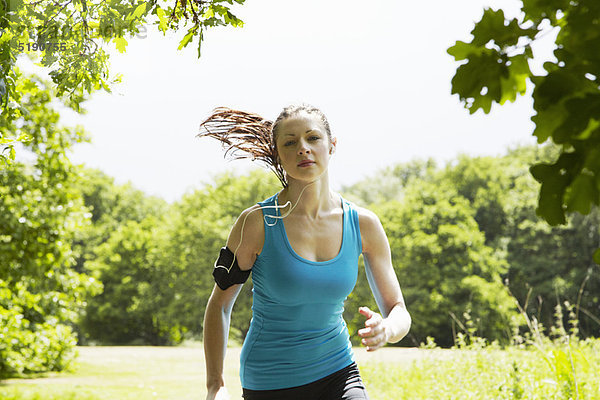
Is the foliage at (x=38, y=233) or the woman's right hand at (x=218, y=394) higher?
the foliage at (x=38, y=233)

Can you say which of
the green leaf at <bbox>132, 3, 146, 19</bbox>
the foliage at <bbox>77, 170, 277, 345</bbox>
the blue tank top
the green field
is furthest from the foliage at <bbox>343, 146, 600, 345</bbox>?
the green leaf at <bbox>132, 3, 146, 19</bbox>

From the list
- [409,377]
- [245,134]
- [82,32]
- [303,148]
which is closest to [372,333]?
[303,148]

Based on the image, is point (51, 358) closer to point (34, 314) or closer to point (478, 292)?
point (34, 314)

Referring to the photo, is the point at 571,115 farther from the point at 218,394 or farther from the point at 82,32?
the point at 82,32

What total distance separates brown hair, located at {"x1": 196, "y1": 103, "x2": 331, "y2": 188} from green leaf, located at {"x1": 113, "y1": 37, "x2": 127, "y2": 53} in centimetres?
51

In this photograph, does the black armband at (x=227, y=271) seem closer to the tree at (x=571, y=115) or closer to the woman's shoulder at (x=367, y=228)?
the woman's shoulder at (x=367, y=228)

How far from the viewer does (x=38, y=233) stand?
831cm

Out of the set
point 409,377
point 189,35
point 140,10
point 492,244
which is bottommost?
point 409,377

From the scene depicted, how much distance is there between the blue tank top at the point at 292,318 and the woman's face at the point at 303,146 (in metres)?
0.27

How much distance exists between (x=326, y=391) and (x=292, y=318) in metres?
0.32

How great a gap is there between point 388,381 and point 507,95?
7315 mm

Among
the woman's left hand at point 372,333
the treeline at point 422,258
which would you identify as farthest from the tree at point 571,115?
the treeline at point 422,258

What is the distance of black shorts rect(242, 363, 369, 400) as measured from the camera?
2594 millimetres

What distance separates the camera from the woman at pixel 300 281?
2.61 m
